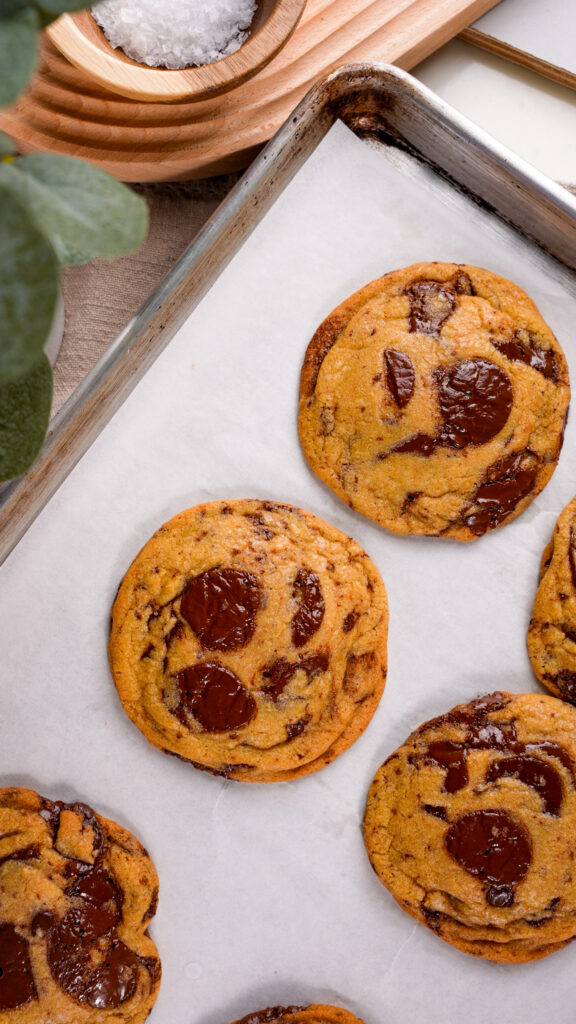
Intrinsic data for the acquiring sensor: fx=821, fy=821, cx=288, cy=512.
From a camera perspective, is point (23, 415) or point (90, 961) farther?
point (90, 961)

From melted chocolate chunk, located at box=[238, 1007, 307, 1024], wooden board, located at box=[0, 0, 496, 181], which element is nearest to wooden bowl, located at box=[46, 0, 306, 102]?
wooden board, located at box=[0, 0, 496, 181]

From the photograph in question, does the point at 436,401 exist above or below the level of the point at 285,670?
above

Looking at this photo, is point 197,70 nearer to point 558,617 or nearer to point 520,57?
point 520,57

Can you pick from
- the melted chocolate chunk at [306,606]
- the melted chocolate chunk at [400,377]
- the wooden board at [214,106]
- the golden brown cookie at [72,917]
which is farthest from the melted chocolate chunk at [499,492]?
the golden brown cookie at [72,917]

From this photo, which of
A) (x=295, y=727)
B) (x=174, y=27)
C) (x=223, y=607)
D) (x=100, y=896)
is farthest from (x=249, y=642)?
(x=174, y=27)

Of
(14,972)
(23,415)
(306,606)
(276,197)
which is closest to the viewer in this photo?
(23,415)

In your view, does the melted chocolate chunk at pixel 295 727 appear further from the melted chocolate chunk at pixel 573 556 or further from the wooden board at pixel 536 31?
the wooden board at pixel 536 31

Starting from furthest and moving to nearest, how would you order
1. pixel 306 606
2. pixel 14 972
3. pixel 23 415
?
1. pixel 306 606
2. pixel 14 972
3. pixel 23 415
